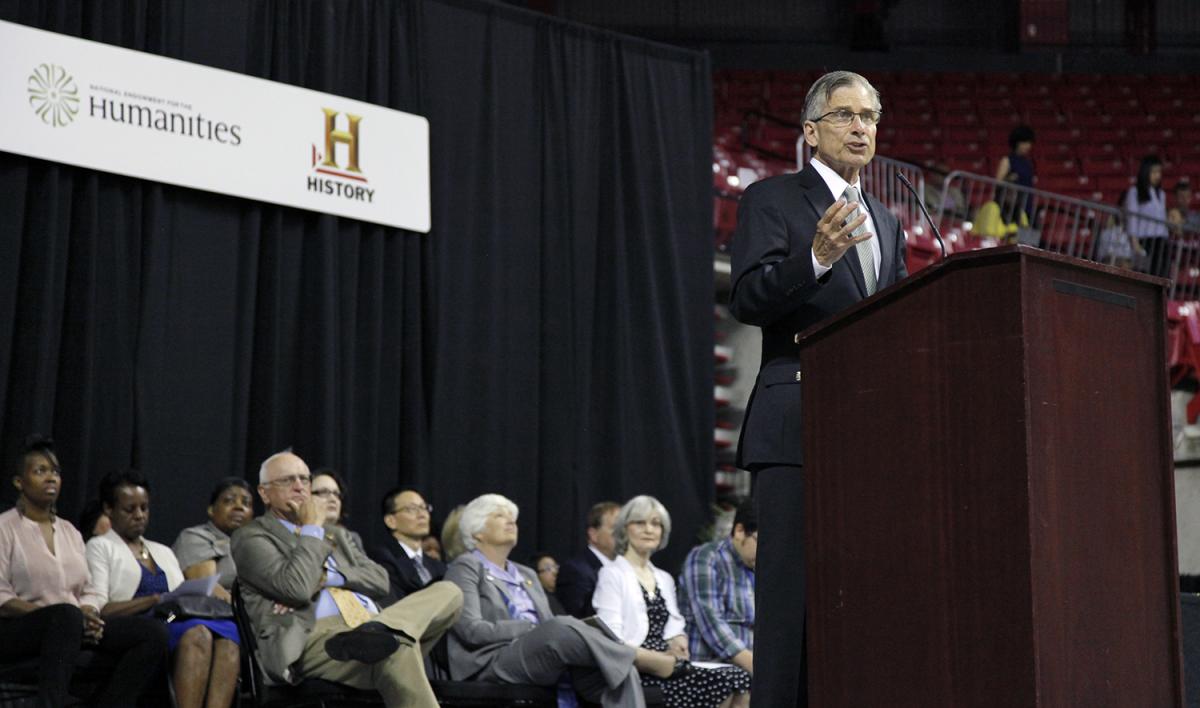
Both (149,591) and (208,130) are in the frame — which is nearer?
(149,591)

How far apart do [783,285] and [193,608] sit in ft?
10.3

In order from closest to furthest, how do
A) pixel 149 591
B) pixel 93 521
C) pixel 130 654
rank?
pixel 130 654 → pixel 149 591 → pixel 93 521

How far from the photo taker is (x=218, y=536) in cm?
580

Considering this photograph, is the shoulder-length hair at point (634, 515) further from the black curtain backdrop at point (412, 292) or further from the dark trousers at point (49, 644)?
the dark trousers at point (49, 644)

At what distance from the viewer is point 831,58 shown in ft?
45.7

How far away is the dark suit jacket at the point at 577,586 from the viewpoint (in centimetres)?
631

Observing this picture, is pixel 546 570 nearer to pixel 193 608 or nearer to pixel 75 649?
pixel 193 608

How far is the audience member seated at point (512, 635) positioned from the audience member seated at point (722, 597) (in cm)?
41

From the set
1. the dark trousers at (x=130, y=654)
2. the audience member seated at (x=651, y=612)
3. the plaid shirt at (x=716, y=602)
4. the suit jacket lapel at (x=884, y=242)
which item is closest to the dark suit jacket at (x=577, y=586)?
the audience member seated at (x=651, y=612)

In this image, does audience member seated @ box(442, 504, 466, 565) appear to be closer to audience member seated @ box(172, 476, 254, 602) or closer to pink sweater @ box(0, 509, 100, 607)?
audience member seated @ box(172, 476, 254, 602)

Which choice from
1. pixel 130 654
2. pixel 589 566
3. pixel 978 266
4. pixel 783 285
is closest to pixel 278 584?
pixel 130 654

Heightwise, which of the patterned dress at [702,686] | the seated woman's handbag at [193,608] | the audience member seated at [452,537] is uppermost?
the audience member seated at [452,537]

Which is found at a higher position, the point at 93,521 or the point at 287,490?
the point at 287,490

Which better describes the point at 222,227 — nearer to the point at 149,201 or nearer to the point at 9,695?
the point at 149,201
